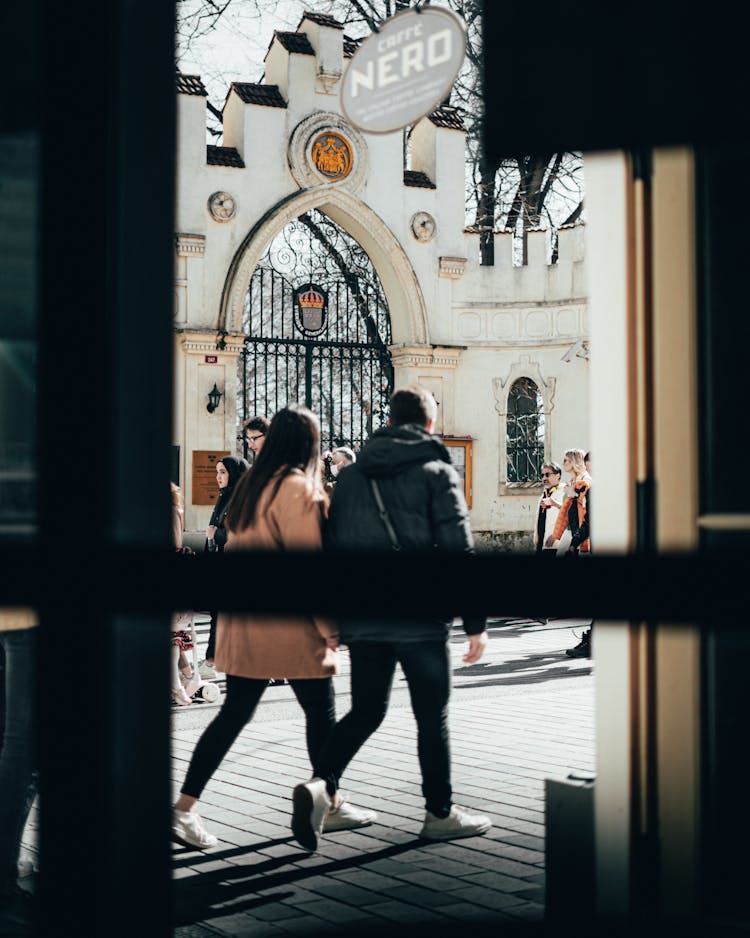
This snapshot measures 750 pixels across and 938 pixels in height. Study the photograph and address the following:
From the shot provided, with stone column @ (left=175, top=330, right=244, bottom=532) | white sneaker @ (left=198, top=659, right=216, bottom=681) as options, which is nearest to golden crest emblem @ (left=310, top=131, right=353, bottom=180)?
stone column @ (left=175, top=330, right=244, bottom=532)

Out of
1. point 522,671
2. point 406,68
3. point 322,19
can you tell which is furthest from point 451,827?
point 322,19

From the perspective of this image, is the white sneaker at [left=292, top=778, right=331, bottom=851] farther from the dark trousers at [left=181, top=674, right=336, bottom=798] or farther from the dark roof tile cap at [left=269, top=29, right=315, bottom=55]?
the dark roof tile cap at [left=269, top=29, right=315, bottom=55]

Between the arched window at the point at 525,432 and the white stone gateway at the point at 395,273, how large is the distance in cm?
3

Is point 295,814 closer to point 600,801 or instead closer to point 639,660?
point 600,801

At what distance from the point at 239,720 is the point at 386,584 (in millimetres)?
3733

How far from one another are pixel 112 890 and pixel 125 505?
0.33 metres

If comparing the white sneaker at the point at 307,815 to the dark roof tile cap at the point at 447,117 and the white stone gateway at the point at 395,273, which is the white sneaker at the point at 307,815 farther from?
the dark roof tile cap at the point at 447,117

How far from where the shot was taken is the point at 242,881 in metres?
4.07

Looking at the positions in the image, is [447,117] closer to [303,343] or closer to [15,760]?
[303,343]

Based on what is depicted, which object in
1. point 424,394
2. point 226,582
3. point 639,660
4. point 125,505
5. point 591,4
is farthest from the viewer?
point 424,394

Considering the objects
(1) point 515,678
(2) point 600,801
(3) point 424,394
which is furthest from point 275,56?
(2) point 600,801

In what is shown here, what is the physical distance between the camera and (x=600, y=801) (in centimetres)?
293

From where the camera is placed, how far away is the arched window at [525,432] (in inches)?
854

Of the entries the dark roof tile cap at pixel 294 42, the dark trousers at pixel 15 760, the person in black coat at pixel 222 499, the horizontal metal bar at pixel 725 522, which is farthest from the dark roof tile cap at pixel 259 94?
the horizontal metal bar at pixel 725 522
